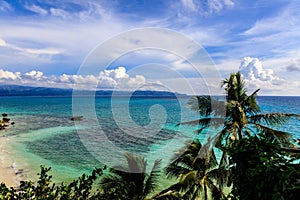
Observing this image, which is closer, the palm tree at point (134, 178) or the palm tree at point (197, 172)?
the palm tree at point (134, 178)

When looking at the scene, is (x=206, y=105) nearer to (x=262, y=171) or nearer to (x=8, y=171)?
(x=262, y=171)

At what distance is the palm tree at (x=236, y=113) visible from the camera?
440 inches

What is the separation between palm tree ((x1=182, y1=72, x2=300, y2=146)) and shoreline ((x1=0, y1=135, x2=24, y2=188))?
1532 cm

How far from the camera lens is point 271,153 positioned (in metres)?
3.62

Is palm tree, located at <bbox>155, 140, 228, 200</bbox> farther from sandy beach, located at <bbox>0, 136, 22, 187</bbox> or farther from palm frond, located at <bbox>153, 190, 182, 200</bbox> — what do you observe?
sandy beach, located at <bbox>0, 136, 22, 187</bbox>

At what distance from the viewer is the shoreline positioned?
20297 mm

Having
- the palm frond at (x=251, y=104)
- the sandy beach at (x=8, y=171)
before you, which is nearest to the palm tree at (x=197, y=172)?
the palm frond at (x=251, y=104)

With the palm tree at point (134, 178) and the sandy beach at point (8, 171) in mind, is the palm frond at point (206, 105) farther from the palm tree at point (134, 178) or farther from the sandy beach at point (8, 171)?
the sandy beach at point (8, 171)

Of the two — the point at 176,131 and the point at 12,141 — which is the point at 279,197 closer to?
the point at 12,141

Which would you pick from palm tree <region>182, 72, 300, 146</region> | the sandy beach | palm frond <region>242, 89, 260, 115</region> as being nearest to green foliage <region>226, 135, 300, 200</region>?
palm tree <region>182, 72, 300, 146</region>

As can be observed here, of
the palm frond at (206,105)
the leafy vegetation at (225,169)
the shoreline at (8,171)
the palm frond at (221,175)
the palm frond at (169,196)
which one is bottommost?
the shoreline at (8,171)

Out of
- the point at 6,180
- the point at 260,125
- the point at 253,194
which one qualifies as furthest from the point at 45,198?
the point at 6,180

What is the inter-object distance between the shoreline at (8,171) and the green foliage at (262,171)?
19447 mm

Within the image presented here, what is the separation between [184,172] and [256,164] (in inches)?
298
